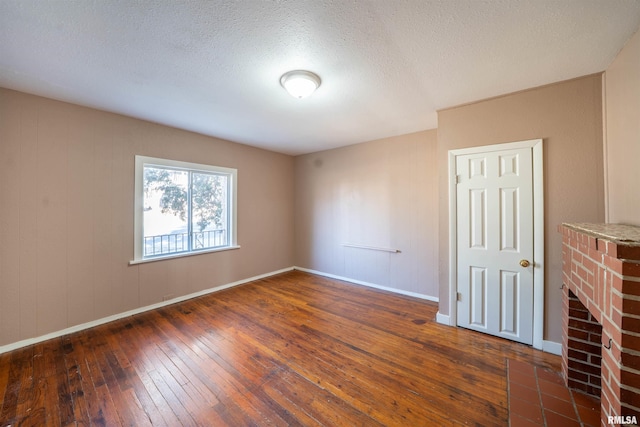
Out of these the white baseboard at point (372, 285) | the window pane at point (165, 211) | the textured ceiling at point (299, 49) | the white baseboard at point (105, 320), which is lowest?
the white baseboard at point (105, 320)

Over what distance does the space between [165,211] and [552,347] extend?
4884 millimetres

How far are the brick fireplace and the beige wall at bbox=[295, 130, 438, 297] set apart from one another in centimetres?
185

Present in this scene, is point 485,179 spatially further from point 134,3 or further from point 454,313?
point 134,3

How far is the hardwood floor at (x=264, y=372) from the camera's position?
5.31ft

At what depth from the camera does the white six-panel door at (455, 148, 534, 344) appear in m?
2.40

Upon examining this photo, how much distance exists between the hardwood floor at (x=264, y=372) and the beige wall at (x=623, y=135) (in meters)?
1.46

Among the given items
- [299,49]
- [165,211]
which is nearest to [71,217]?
[165,211]

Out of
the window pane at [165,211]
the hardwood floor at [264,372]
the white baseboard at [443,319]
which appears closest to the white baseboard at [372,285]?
the hardwood floor at [264,372]

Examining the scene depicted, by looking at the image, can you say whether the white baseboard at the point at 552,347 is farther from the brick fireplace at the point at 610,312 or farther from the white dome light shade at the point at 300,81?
the white dome light shade at the point at 300,81

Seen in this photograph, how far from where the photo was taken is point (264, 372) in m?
2.04

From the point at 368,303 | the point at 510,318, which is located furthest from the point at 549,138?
the point at 368,303

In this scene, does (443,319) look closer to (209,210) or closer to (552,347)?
(552,347)

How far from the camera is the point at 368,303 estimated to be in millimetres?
3531

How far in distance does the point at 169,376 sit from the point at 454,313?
299cm
